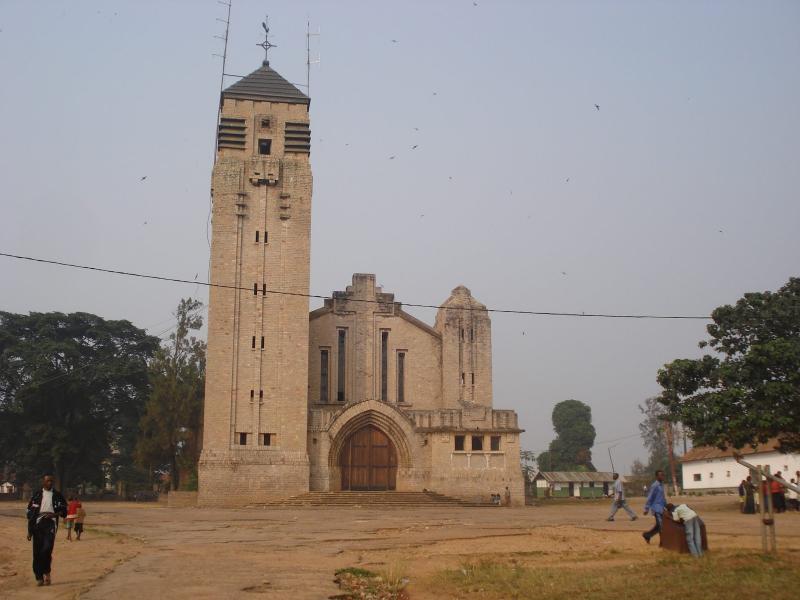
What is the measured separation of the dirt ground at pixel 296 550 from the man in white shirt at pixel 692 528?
60 centimetres

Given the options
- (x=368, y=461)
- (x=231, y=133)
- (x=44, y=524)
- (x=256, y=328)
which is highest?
(x=231, y=133)

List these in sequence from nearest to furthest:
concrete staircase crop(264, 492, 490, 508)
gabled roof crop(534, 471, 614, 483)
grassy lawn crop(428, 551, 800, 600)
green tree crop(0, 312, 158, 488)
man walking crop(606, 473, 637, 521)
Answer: grassy lawn crop(428, 551, 800, 600), man walking crop(606, 473, 637, 521), concrete staircase crop(264, 492, 490, 508), green tree crop(0, 312, 158, 488), gabled roof crop(534, 471, 614, 483)

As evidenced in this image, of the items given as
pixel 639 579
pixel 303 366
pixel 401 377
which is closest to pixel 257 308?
pixel 303 366

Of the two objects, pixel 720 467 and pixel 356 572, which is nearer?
pixel 356 572

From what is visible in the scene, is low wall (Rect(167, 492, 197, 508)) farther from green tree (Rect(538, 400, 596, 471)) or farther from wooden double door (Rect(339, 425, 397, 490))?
green tree (Rect(538, 400, 596, 471))

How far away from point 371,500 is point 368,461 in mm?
3605

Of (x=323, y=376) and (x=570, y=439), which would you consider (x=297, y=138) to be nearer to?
(x=323, y=376)

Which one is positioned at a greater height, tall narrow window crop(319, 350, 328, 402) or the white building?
tall narrow window crop(319, 350, 328, 402)

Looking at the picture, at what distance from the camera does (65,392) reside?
47875 millimetres

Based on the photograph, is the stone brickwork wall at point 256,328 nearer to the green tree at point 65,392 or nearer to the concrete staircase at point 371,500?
the concrete staircase at point 371,500

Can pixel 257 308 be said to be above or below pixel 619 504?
above

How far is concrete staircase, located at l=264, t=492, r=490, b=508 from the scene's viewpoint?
3459 cm

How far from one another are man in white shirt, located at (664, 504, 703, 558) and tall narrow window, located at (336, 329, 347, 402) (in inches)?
1122

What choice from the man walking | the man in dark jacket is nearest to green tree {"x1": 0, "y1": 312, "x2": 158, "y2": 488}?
the man walking
